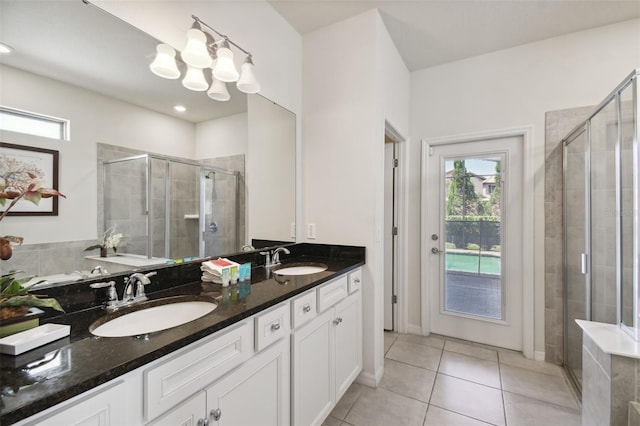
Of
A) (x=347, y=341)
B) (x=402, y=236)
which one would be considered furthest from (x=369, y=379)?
(x=402, y=236)

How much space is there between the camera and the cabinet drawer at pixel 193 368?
0.76 metres

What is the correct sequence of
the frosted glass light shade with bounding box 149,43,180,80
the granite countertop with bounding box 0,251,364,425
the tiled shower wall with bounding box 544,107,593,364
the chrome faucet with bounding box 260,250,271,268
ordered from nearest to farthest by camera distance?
the granite countertop with bounding box 0,251,364,425
the frosted glass light shade with bounding box 149,43,180,80
the chrome faucet with bounding box 260,250,271,268
the tiled shower wall with bounding box 544,107,593,364

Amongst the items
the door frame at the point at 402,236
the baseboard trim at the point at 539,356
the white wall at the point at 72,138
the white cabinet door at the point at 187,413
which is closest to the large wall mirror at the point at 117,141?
the white wall at the point at 72,138

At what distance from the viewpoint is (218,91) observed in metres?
1.67

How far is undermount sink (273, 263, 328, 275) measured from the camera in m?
1.96

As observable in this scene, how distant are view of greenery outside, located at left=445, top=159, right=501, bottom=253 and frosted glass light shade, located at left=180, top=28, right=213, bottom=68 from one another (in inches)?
94.9

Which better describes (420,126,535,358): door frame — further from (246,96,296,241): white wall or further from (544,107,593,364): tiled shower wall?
(246,96,296,241): white wall

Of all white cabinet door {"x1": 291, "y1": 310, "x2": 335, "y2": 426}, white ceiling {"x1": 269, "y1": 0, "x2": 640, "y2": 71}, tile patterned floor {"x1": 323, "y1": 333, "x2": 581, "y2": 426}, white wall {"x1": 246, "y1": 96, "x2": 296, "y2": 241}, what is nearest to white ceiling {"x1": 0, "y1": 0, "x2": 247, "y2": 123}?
white wall {"x1": 246, "y1": 96, "x2": 296, "y2": 241}

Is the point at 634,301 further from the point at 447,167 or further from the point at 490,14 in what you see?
the point at 490,14

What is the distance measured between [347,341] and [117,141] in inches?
67.2

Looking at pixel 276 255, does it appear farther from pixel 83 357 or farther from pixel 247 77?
pixel 83 357

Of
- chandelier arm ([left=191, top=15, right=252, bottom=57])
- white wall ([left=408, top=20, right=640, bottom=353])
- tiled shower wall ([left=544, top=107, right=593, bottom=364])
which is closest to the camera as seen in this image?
chandelier arm ([left=191, top=15, right=252, bottom=57])

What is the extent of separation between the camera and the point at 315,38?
2.31 m

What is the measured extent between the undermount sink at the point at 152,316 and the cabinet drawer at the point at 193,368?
0.64 feet
